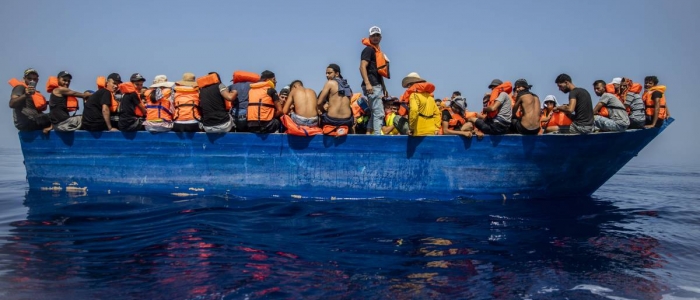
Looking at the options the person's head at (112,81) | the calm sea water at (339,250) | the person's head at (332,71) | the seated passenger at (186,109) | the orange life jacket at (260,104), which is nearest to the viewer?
the calm sea water at (339,250)

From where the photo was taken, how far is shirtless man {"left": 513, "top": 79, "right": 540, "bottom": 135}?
8844mm

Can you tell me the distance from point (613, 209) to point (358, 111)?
6314 mm

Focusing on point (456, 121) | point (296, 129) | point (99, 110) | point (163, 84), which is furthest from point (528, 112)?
point (99, 110)

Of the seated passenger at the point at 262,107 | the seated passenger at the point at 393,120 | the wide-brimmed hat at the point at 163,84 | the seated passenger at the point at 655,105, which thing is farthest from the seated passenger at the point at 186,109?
the seated passenger at the point at 655,105

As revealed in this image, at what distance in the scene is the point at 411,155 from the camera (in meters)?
8.95

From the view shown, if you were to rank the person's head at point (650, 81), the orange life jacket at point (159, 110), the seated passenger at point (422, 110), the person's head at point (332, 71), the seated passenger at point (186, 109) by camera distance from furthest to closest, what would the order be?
1. the person's head at point (650, 81)
2. the orange life jacket at point (159, 110)
3. the seated passenger at point (186, 109)
4. the person's head at point (332, 71)
5. the seated passenger at point (422, 110)

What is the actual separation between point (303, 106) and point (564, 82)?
18.5 feet

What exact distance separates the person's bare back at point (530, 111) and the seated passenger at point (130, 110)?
832cm

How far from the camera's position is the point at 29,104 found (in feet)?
32.0

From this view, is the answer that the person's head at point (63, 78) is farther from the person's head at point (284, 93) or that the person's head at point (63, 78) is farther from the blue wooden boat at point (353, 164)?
the person's head at point (284, 93)

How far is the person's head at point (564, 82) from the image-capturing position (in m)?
9.27

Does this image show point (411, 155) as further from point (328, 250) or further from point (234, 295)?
point (234, 295)

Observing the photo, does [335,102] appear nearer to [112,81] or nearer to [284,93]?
[284,93]

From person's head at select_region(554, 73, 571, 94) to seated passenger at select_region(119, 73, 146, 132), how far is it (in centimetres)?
925
